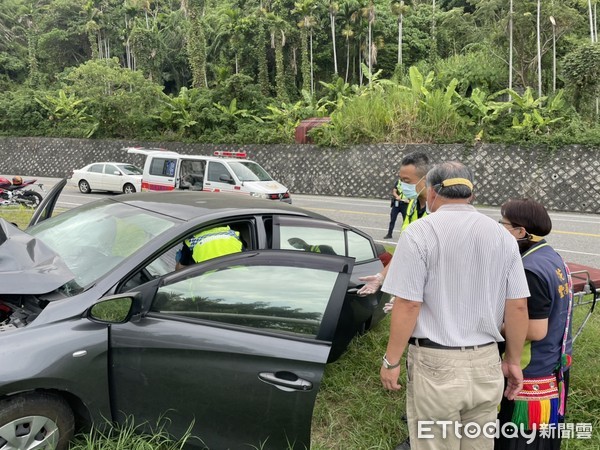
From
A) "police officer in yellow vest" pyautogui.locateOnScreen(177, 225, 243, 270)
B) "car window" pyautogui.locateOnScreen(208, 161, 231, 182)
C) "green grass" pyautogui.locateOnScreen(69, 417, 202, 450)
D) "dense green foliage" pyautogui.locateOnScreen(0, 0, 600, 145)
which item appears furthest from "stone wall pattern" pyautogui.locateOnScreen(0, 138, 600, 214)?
"green grass" pyautogui.locateOnScreen(69, 417, 202, 450)

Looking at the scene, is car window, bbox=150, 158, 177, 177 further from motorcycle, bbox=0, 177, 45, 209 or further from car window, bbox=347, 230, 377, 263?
car window, bbox=347, 230, 377, 263

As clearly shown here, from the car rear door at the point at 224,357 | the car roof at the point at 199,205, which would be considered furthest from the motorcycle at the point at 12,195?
the car rear door at the point at 224,357

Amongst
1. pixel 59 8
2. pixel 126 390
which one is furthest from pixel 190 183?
pixel 59 8

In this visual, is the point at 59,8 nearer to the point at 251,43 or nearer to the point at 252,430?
the point at 251,43

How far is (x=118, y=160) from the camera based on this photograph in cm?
2592

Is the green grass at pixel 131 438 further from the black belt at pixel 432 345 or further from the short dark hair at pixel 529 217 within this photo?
the short dark hair at pixel 529 217

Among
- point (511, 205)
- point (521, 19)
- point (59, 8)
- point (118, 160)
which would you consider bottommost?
point (118, 160)

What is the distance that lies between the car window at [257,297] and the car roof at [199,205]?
0.51 m

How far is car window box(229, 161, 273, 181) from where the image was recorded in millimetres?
12898

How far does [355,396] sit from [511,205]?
168 cm

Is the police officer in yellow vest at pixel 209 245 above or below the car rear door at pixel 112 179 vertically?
above

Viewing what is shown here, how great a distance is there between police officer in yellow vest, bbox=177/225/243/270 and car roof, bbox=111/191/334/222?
0.11 meters

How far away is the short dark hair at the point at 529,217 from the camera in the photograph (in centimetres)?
234

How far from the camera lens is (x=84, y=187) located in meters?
18.8
